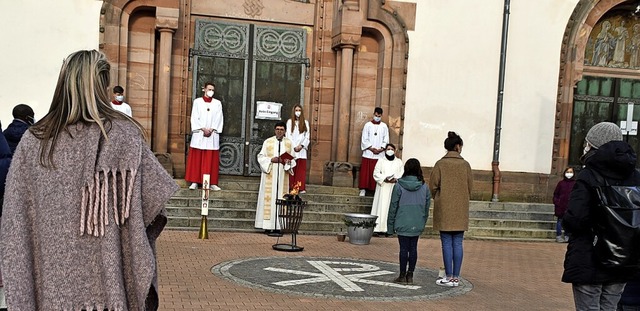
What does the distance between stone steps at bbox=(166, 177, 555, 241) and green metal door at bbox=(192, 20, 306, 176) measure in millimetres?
876

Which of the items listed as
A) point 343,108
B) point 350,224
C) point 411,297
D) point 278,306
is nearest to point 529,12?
point 343,108

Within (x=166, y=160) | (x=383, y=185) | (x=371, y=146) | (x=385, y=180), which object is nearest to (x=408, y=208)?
(x=385, y=180)

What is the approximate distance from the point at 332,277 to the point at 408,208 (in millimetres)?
1363

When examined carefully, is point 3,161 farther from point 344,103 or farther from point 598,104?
point 598,104

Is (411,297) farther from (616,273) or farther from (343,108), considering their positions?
(343,108)

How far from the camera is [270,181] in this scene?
1145cm

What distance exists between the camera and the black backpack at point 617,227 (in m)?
3.65

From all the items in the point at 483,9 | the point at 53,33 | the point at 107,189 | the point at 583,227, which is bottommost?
the point at 583,227

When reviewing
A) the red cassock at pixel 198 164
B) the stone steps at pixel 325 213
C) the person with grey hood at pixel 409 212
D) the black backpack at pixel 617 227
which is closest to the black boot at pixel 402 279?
the person with grey hood at pixel 409 212

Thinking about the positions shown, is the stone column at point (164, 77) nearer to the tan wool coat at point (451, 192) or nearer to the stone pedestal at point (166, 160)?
the stone pedestal at point (166, 160)

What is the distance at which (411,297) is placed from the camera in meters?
6.85

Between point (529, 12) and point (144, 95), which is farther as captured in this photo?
point (529, 12)

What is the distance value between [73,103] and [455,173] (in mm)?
5804

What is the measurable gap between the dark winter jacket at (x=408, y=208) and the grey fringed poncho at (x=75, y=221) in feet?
17.8
